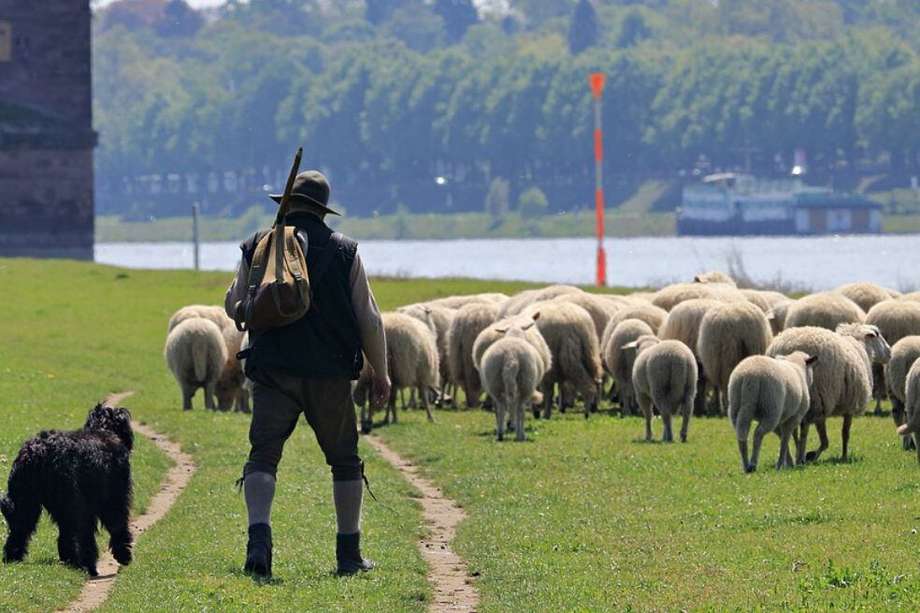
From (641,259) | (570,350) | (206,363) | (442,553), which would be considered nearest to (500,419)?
(570,350)

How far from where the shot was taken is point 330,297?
11.8 metres

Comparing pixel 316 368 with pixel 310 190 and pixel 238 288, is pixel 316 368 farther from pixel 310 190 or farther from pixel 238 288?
pixel 310 190

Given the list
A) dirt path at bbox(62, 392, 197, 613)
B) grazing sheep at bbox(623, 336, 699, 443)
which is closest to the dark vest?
dirt path at bbox(62, 392, 197, 613)

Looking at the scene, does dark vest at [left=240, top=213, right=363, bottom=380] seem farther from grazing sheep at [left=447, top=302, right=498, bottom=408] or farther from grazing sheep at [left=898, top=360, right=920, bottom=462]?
grazing sheep at [left=447, top=302, right=498, bottom=408]

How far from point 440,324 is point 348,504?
50.2 ft

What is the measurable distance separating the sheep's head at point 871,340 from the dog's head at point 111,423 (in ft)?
32.3

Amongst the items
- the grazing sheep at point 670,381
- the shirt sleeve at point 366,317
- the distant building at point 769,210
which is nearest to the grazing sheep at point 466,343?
the grazing sheep at point 670,381

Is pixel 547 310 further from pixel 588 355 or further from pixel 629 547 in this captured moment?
pixel 629 547

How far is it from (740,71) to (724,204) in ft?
107

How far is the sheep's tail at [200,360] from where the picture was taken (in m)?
24.2

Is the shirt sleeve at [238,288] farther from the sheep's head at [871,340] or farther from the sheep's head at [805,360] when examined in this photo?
the sheep's head at [871,340]

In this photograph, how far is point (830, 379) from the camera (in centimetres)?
1828

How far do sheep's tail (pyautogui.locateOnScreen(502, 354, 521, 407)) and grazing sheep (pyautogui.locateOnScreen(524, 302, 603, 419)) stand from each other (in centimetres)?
320

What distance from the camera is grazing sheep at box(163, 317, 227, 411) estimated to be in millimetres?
24203
